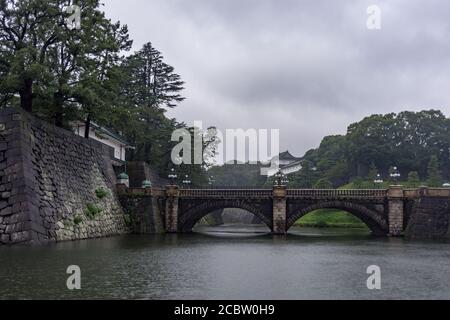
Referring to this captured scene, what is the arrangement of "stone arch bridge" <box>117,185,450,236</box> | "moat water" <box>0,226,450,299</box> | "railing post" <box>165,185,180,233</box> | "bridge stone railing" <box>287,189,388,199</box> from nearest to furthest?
1. "moat water" <box>0,226,450,299</box>
2. "stone arch bridge" <box>117,185,450,236</box>
3. "bridge stone railing" <box>287,189,388,199</box>
4. "railing post" <box>165,185,180,233</box>

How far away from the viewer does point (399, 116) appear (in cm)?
11550

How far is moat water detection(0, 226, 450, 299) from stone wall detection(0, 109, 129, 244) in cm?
286

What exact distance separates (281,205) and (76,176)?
75.4 feet

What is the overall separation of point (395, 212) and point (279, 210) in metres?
11.8

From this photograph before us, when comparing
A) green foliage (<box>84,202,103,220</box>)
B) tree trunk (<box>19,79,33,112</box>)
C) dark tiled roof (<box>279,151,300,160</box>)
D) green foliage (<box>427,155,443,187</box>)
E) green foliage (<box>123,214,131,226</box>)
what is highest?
dark tiled roof (<box>279,151,300,160</box>)

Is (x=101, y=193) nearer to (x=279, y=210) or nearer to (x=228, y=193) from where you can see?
(x=228, y=193)

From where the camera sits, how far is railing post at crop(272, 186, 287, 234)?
60406mm

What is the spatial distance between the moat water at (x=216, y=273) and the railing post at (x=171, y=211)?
24.3 m

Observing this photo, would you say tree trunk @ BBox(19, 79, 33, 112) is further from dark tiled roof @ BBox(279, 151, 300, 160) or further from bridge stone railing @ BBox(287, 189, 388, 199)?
dark tiled roof @ BBox(279, 151, 300, 160)

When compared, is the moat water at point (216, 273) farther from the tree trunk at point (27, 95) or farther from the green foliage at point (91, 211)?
the tree trunk at point (27, 95)

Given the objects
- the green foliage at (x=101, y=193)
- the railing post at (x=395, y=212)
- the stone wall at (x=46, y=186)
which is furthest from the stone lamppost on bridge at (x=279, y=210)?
the green foliage at (x=101, y=193)

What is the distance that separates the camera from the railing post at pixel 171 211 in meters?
61.6

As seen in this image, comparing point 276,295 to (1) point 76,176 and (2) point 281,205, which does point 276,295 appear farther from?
(2) point 281,205

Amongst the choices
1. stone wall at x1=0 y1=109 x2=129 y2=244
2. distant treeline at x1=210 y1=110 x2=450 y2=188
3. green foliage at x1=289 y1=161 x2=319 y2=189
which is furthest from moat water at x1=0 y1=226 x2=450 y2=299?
distant treeline at x1=210 y1=110 x2=450 y2=188
